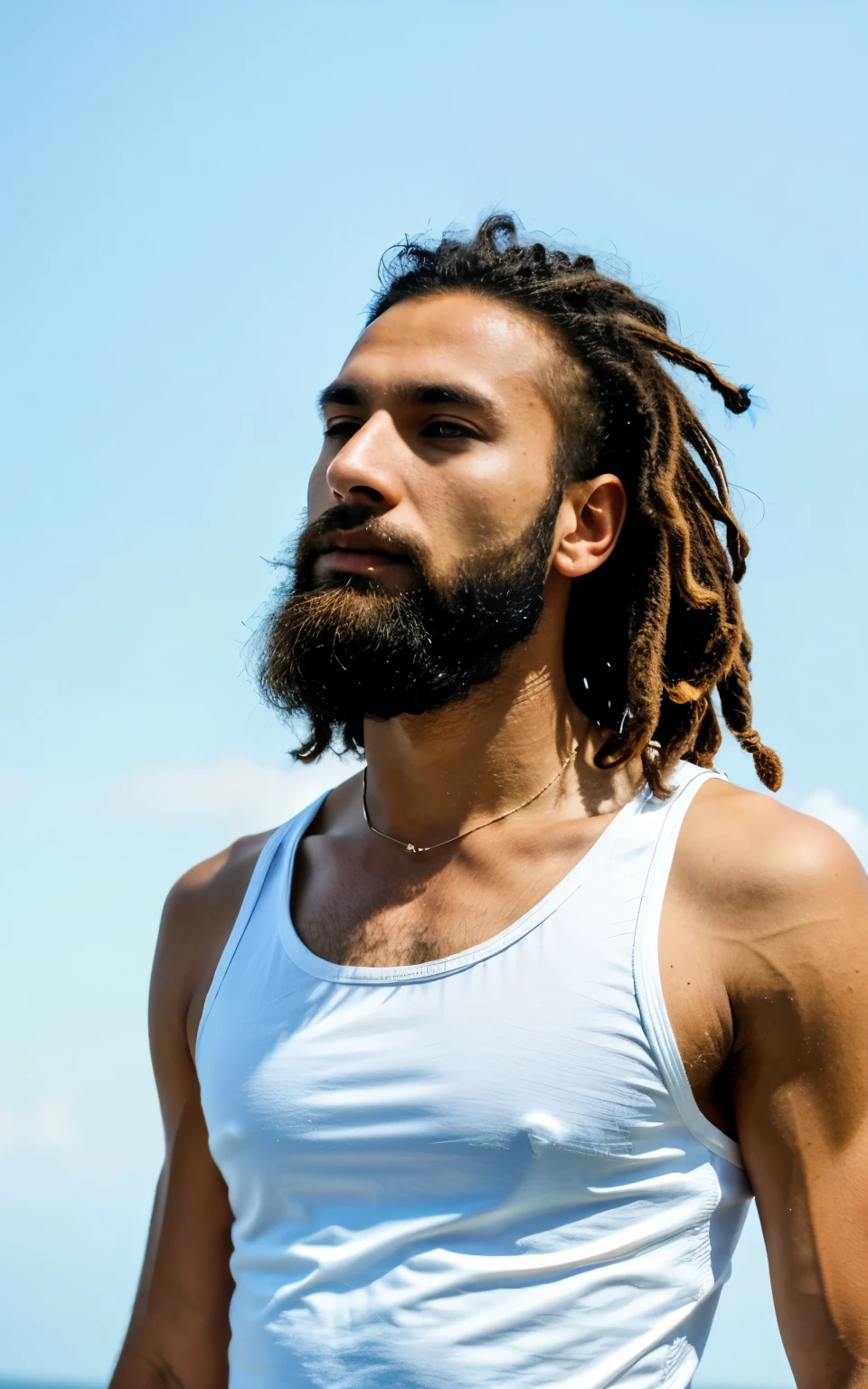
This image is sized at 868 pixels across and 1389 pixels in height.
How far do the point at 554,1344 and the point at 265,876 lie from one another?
1.28m

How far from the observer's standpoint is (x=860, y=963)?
8.95 feet

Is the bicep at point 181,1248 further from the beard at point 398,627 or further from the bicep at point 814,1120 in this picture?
the bicep at point 814,1120

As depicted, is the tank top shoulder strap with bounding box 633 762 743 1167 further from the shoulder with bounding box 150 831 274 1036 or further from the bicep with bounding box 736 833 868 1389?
the shoulder with bounding box 150 831 274 1036

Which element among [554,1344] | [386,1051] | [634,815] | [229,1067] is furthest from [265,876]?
[554,1344]

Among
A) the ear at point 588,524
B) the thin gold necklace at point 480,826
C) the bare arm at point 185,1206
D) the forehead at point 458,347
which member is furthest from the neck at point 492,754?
the forehead at point 458,347

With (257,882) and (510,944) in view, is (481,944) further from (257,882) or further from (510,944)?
(257,882)

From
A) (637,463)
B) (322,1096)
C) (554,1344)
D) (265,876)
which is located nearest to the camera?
(554,1344)

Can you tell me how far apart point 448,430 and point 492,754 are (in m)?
0.77

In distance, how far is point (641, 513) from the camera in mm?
3666

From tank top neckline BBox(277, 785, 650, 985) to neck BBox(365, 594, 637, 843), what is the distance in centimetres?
22

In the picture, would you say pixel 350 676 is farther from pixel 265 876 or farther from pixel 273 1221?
pixel 273 1221

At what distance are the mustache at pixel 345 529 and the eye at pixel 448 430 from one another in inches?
9.6

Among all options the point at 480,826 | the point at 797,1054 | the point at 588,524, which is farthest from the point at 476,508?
the point at 797,1054

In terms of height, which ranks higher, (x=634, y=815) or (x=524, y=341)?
(x=524, y=341)
